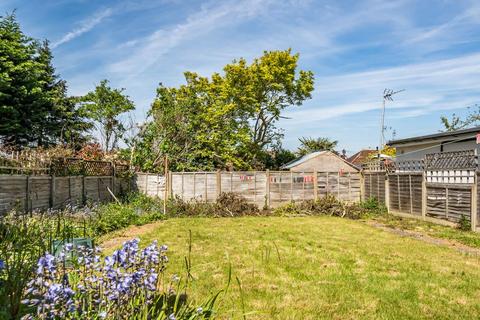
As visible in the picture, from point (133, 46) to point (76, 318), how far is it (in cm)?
1310

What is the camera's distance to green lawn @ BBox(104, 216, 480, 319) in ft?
15.8

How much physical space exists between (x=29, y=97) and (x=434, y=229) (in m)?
24.4

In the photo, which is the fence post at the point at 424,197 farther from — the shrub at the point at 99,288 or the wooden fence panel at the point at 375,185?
the shrub at the point at 99,288

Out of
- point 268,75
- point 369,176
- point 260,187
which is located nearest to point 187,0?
point 260,187

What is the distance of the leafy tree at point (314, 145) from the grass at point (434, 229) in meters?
20.2

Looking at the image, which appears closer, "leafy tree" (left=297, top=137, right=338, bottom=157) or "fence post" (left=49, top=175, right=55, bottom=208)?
"fence post" (left=49, top=175, right=55, bottom=208)

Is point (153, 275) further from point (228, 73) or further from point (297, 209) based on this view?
point (228, 73)

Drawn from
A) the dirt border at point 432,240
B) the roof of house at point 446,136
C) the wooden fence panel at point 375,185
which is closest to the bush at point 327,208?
the wooden fence panel at point 375,185

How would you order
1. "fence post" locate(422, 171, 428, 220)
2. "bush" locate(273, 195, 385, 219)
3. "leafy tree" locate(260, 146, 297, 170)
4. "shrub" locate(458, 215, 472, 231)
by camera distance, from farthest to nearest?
1. "leafy tree" locate(260, 146, 297, 170)
2. "bush" locate(273, 195, 385, 219)
3. "fence post" locate(422, 171, 428, 220)
4. "shrub" locate(458, 215, 472, 231)

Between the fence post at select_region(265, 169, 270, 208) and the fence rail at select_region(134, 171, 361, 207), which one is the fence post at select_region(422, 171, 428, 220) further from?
the fence post at select_region(265, 169, 270, 208)

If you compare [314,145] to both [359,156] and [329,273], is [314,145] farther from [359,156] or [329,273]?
[329,273]

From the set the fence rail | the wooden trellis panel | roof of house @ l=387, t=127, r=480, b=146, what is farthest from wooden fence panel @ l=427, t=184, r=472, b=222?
the fence rail

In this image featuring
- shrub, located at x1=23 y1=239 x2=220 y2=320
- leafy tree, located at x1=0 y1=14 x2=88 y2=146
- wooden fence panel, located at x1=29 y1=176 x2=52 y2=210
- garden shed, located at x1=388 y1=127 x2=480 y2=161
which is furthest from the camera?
leafy tree, located at x1=0 y1=14 x2=88 y2=146

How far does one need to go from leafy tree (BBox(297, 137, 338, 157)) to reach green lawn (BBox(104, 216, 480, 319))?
81.0ft
